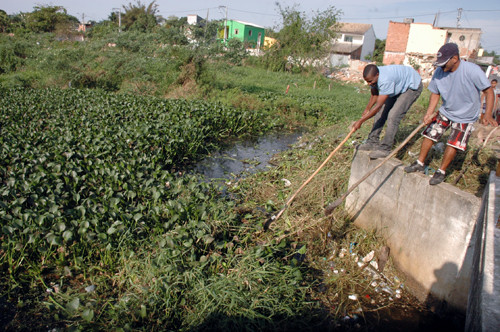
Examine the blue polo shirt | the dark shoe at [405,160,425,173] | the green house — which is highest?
the green house

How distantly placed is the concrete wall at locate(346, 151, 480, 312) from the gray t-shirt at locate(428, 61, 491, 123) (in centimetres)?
78

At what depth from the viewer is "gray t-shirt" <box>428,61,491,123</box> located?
11.5 feet

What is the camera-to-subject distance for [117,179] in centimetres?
452

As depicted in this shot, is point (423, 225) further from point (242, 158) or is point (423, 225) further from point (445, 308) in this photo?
point (242, 158)

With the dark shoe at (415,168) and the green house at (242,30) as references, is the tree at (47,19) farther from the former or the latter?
the dark shoe at (415,168)

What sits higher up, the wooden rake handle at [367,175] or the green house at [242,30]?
the green house at [242,30]

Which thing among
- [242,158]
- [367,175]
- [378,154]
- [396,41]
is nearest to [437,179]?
[367,175]

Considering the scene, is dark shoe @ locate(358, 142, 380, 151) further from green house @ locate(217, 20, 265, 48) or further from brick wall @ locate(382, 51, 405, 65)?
green house @ locate(217, 20, 265, 48)

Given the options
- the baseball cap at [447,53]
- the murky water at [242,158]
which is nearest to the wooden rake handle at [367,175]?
the baseball cap at [447,53]

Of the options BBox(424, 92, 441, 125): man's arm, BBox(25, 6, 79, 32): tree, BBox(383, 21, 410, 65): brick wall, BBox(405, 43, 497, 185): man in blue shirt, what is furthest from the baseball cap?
BBox(383, 21, 410, 65): brick wall

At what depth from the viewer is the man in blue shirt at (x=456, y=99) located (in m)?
3.52

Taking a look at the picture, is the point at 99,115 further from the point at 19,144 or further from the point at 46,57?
the point at 46,57

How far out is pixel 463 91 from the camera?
3602mm

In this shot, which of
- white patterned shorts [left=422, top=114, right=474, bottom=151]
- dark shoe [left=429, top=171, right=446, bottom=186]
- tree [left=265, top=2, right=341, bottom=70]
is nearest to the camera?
dark shoe [left=429, top=171, right=446, bottom=186]
